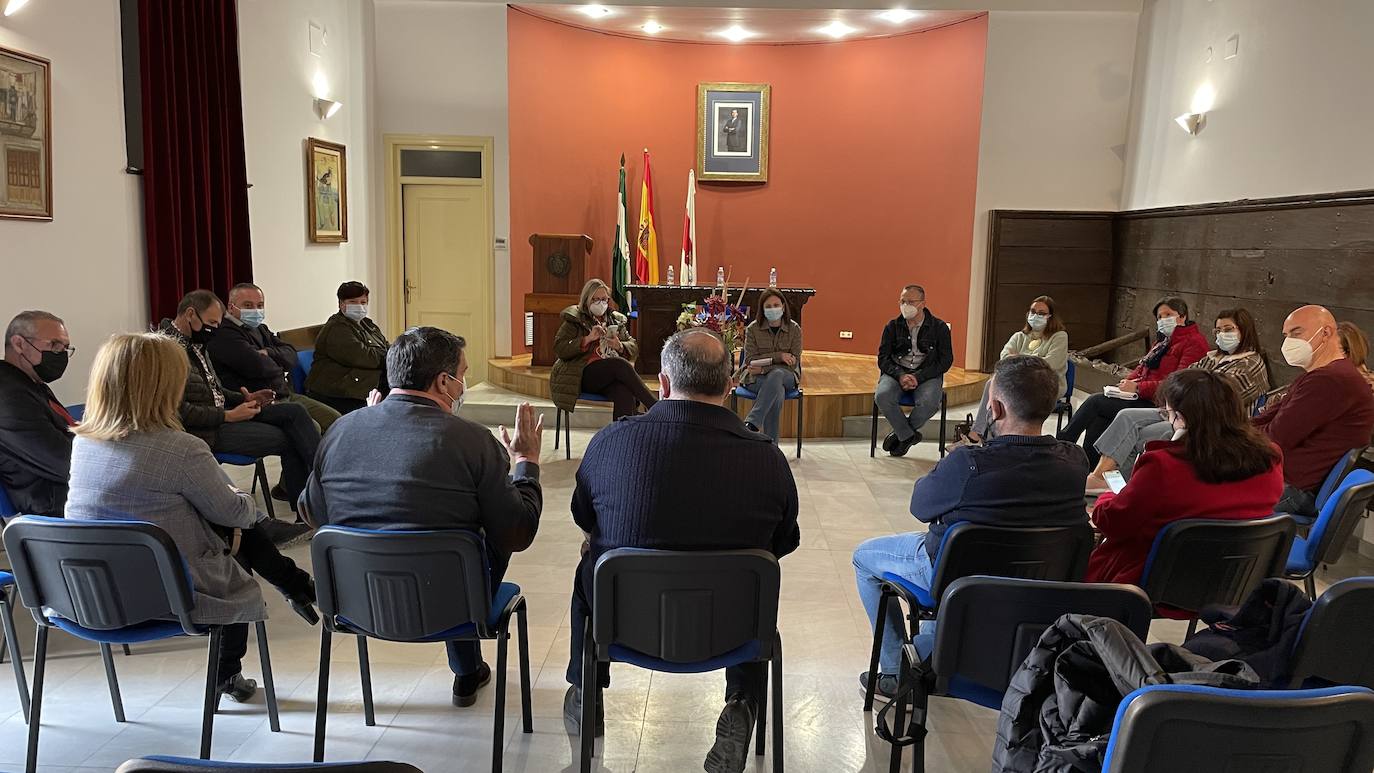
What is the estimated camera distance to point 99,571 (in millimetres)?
2254

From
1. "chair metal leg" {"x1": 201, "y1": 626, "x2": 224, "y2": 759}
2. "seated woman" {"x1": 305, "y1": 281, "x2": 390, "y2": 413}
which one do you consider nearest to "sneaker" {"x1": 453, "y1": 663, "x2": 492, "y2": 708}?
"chair metal leg" {"x1": 201, "y1": 626, "x2": 224, "y2": 759}

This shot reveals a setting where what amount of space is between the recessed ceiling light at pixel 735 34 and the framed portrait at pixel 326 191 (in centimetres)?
376

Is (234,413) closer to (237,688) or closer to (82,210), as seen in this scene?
(82,210)

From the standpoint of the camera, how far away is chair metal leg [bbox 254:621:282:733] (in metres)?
2.61

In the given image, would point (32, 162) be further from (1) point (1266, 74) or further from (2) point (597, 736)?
(1) point (1266, 74)

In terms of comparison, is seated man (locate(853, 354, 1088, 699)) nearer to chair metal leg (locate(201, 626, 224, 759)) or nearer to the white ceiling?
chair metal leg (locate(201, 626, 224, 759))

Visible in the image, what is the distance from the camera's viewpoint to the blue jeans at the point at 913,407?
6.32 m

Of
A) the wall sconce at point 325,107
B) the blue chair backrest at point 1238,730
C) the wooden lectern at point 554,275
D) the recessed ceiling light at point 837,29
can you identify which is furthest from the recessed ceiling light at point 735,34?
the blue chair backrest at point 1238,730

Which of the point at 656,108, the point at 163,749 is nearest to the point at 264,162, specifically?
the point at 656,108

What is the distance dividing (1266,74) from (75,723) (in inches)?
280

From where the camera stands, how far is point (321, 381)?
511cm

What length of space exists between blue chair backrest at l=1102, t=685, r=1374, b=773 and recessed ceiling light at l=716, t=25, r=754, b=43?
8.37 meters

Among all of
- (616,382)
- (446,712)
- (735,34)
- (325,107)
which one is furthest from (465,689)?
(735,34)

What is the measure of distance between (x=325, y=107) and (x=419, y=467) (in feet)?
19.3
